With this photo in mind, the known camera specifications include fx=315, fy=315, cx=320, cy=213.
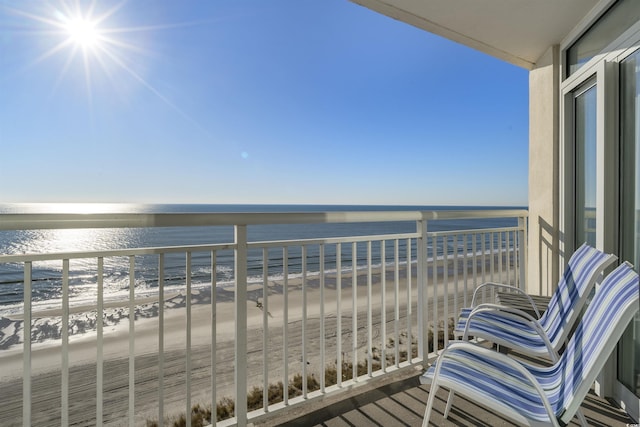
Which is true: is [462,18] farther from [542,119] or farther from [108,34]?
[108,34]

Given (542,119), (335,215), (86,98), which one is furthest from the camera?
(86,98)

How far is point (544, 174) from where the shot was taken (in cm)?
281

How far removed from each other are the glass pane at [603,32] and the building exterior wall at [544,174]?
0.62 ft

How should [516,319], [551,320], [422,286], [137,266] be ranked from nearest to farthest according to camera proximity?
1. [551,320]
2. [516,319]
3. [422,286]
4. [137,266]

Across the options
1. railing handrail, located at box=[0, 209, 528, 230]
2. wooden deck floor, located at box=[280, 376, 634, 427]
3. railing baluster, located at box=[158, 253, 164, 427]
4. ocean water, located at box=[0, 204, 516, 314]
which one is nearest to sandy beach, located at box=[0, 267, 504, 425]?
wooden deck floor, located at box=[280, 376, 634, 427]

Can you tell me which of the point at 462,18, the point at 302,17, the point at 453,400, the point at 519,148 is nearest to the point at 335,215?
the point at 453,400

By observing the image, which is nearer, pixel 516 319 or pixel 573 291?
pixel 573 291

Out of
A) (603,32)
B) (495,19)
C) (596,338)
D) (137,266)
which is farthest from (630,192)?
(137,266)

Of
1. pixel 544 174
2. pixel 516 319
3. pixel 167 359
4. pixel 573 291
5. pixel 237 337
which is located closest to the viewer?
pixel 237 337

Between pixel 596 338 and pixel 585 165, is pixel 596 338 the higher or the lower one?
the lower one

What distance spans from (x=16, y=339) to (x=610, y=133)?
8.79 metres

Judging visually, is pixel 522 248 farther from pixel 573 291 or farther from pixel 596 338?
pixel 596 338

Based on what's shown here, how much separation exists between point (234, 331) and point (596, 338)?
75.8 inches

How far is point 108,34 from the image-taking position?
9.35 meters
